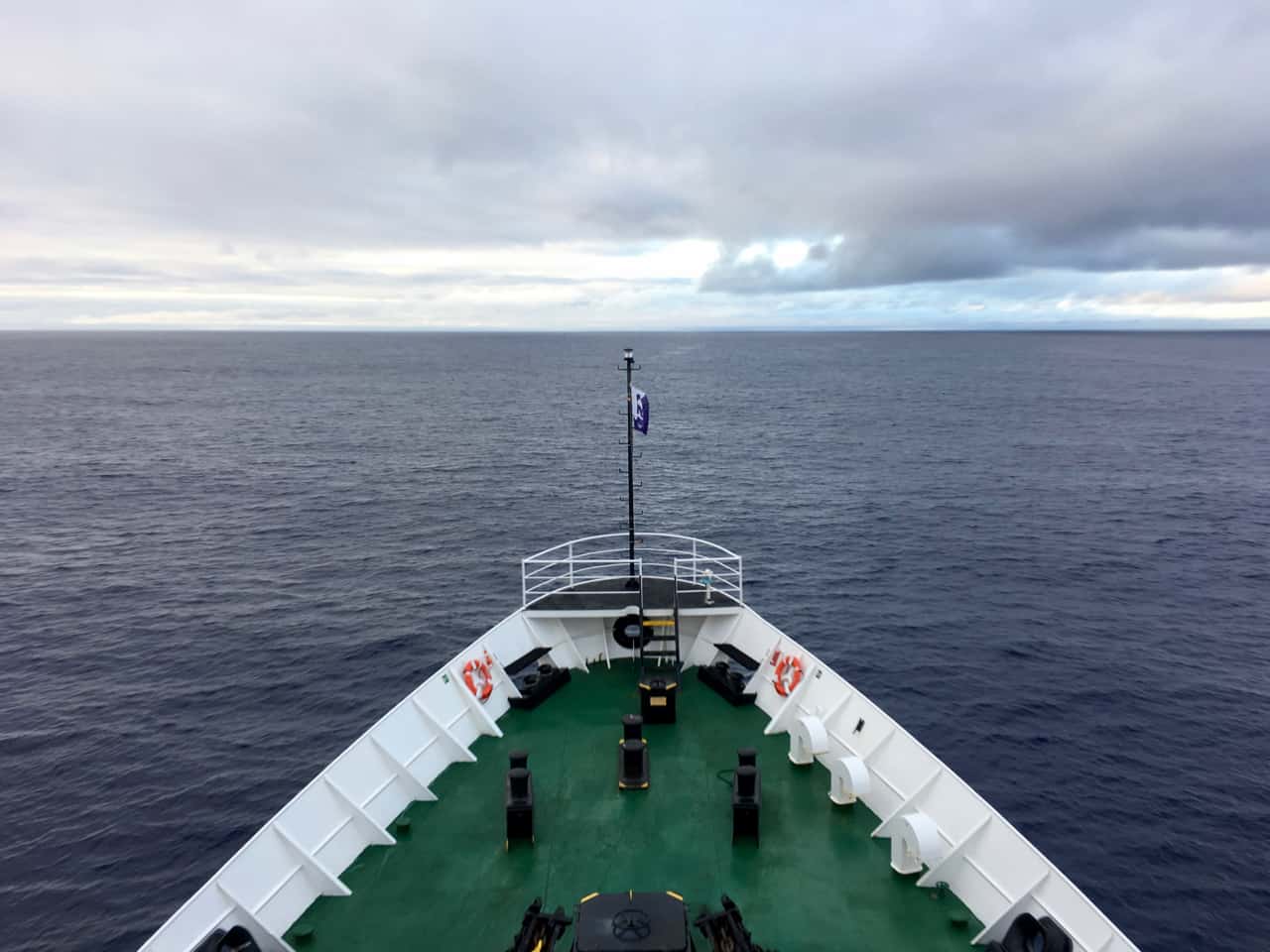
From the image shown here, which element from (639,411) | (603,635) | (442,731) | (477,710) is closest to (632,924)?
(442,731)

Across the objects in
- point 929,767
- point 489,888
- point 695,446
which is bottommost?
point 695,446

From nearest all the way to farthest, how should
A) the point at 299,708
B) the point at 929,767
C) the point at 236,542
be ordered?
the point at 929,767 < the point at 299,708 < the point at 236,542

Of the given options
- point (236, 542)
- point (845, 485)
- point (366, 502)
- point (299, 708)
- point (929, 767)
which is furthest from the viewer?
point (845, 485)

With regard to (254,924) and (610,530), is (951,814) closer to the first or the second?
(254,924)

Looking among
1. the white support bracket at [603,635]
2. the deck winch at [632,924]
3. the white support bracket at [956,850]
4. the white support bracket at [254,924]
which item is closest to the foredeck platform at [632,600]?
the white support bracket at [603,635]

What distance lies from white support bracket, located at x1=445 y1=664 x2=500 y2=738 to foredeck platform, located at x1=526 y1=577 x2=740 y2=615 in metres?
3.69

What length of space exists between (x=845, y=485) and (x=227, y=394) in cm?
13470

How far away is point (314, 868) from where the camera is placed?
1350 cm

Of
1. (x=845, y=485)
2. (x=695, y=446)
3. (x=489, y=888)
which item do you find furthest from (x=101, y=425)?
(x=489, y=888)

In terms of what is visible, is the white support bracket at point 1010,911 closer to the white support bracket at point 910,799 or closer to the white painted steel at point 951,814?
the white painted steel at point 951,814

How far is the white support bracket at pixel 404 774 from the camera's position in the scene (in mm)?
16031

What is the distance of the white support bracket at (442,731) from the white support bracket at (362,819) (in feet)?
9.05

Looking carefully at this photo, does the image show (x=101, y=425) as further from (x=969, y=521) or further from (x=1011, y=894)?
(x=1011, y=894)

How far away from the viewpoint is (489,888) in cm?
1377
